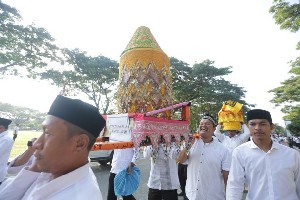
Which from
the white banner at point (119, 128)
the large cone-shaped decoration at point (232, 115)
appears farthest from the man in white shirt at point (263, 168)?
the large cone-shaped decoration at point (232, 115)

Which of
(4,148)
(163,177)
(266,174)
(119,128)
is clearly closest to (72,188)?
(266,174)

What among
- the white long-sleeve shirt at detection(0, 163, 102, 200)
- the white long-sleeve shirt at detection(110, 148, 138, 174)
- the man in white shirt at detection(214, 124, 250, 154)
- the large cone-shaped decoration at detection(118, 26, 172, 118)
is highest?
the large cone-shaped decoration at detection(118, 26, 172, 118)

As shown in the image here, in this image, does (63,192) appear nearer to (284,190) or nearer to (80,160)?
(80,160)

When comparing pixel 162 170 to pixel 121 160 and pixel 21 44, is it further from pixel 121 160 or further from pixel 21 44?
pixel 21 44

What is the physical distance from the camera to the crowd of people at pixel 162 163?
48.1 inches

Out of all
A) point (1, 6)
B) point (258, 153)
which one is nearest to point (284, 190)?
point (258, 153)

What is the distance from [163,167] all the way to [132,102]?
142cm

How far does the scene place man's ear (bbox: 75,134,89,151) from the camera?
1256 mm

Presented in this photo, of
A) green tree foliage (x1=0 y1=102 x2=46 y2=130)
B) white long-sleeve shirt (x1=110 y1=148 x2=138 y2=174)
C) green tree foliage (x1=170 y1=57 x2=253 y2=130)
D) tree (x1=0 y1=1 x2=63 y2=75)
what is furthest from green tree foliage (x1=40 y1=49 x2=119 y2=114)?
green tree foliage (x1=0 y1=102 x2=46 y2=130)

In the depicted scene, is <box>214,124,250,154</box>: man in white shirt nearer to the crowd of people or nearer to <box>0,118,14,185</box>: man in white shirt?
the crowd of people

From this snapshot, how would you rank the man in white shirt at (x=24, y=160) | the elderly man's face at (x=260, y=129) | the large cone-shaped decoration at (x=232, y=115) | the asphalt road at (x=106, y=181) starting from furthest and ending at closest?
1. the asphalt road at (x=106, y=181)
2. the large cone-shaped decoration at (x=232, y=115)
3. the elderly man's face at (x=260, y=129)
4. the man in white shirt at (x=24, y=160)

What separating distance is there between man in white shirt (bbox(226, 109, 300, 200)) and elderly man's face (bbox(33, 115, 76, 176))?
2078 millimetres

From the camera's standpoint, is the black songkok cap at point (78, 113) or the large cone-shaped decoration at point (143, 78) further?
the large cone-shaped decoration at point (143, 78)

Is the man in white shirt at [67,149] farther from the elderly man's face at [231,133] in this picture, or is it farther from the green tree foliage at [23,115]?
the green tree foliage at [23,115]
